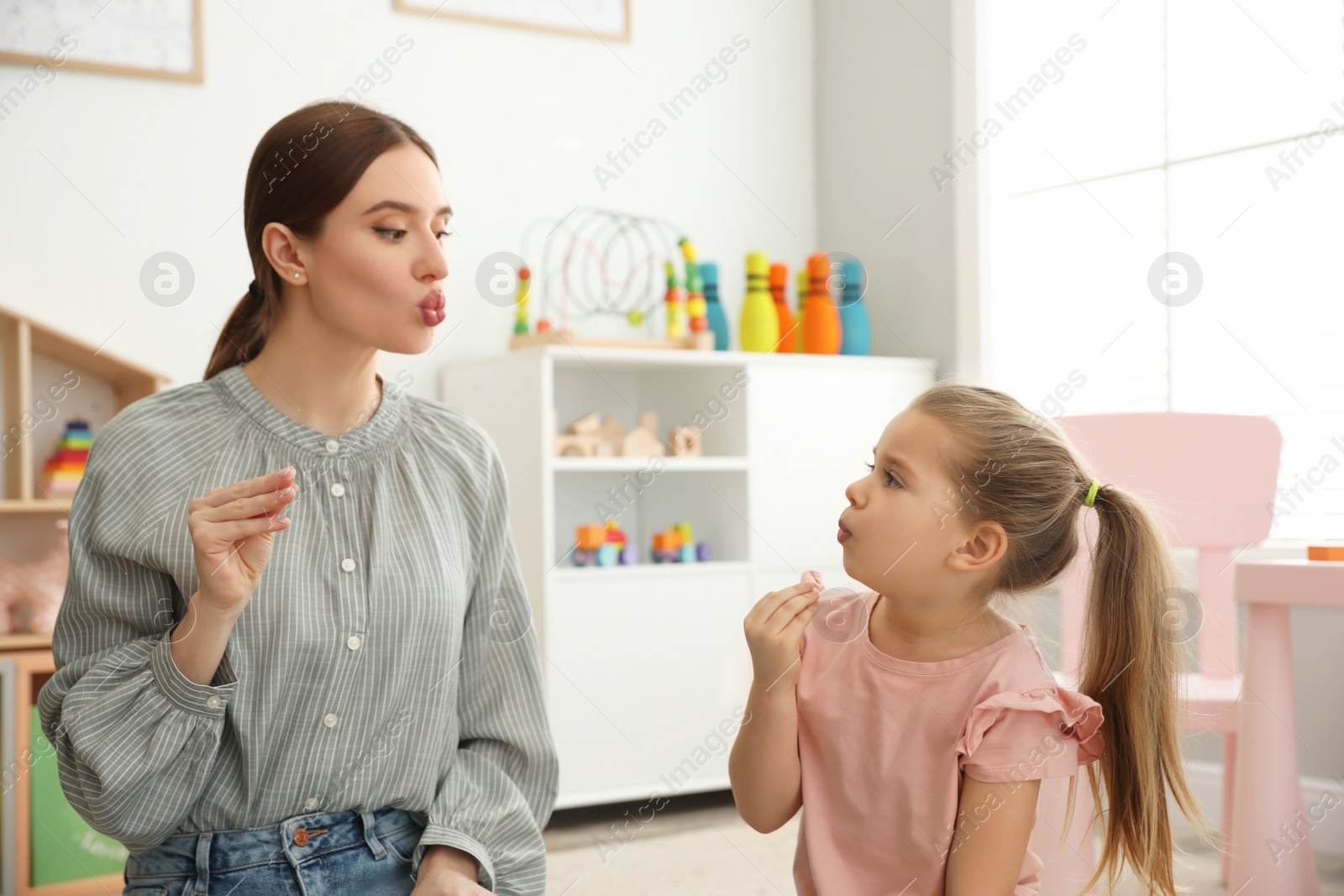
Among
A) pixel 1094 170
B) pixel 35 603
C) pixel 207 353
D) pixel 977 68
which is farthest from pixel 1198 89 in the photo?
pixel 35 603

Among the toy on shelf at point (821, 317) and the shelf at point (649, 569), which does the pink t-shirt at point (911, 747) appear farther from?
the toy on shelf at point (821, 317)

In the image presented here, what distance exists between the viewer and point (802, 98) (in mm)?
3922

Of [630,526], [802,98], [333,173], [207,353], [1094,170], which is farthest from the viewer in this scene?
[802,98]

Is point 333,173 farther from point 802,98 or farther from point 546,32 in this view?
point 802,98

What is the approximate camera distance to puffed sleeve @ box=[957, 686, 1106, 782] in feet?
3.65

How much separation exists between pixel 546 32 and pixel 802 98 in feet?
2.97

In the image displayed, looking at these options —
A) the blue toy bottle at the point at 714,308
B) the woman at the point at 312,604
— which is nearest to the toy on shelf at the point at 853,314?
the blue toy bottle at the point at 714,308

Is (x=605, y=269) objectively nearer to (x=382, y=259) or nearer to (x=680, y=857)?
(x=680, y=857)

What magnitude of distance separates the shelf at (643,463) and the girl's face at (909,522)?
1.78 metres

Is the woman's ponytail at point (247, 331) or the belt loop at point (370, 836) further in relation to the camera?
the woman's ponytail at point (247, 331)

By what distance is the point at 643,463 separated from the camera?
3031 mm

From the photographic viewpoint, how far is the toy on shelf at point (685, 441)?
3.13 metres

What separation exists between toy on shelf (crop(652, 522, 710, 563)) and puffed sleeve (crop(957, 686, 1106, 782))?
6.47 feet

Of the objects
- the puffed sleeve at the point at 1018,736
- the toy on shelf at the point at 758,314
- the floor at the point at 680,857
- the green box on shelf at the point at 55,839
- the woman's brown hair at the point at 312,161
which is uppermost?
the toy on shelf at the point at 758,314
